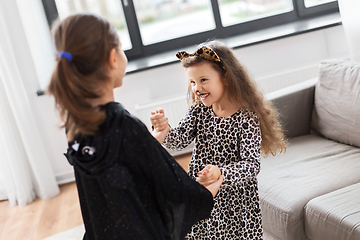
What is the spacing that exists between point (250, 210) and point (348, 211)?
394mm

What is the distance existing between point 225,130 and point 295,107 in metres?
0.98

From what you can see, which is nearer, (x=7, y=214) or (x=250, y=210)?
(x=250, y=210)

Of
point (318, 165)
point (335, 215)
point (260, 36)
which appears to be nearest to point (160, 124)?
point (335, 215)

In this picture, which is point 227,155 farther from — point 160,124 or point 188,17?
point 188,17

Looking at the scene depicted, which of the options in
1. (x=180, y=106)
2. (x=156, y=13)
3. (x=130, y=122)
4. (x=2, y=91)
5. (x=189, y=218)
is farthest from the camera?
(x=156, y=13)

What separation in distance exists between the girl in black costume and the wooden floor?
5.48 ft

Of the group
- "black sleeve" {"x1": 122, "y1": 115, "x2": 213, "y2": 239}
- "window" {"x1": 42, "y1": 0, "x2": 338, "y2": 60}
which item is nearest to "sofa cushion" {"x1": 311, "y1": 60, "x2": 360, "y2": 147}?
"black sleeve" {"x1": 122, "y1": 115, "x2": 213, "y2": 239}

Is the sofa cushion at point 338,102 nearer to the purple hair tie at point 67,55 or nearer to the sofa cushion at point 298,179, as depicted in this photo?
the sofa cushion at point 298,179

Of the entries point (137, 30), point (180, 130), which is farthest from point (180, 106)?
point (180, 130)

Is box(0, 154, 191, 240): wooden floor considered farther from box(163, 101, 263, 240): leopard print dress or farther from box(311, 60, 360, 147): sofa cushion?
box(163, 101, 263, 240): leopard print dress

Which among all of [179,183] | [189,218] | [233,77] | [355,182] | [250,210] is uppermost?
[233,77]

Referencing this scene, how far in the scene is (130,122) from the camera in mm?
984

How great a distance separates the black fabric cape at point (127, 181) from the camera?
0.96 m

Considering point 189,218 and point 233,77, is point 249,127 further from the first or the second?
point 189,218
